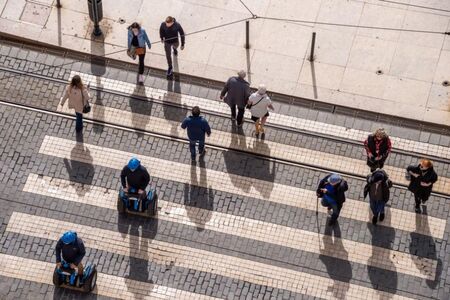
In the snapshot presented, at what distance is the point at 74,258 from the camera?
2081cm

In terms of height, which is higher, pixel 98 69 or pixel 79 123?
pixel 98 69

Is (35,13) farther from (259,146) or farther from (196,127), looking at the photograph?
(259,146)

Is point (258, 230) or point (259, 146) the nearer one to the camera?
point (258, 230)

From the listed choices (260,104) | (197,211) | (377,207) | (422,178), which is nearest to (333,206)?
(377,207)

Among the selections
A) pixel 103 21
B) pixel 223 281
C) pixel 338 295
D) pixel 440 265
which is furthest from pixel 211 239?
pixel 103 21

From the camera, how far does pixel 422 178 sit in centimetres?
2173

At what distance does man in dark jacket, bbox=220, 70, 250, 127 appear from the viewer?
22.9 metres

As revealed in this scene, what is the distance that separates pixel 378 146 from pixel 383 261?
224 centimetres

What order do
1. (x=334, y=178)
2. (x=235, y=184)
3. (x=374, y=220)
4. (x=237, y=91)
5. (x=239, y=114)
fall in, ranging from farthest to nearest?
(x=239, y=114) → (x=235, y=184) → (x=237, y=91) → (x=374, y=220) → (x=334, y=178)

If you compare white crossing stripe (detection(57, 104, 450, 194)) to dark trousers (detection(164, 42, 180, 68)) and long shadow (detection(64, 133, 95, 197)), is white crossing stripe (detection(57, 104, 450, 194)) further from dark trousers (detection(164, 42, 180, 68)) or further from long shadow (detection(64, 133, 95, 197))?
dark trousers (detection(164, 42, 180, 68))

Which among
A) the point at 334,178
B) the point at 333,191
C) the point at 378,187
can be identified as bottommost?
the point at 333,191

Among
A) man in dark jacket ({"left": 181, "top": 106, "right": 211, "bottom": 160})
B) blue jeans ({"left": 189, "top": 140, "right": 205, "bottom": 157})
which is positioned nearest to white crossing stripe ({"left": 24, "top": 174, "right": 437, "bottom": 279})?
blue jeans ({"left": 189, "top": 140, "right": 205, "bottom": 157})

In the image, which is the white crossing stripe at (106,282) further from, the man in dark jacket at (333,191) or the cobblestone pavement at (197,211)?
the man in dark jacket at (333,191)

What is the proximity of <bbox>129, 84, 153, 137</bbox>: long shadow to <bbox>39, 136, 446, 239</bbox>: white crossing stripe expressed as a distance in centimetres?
83
